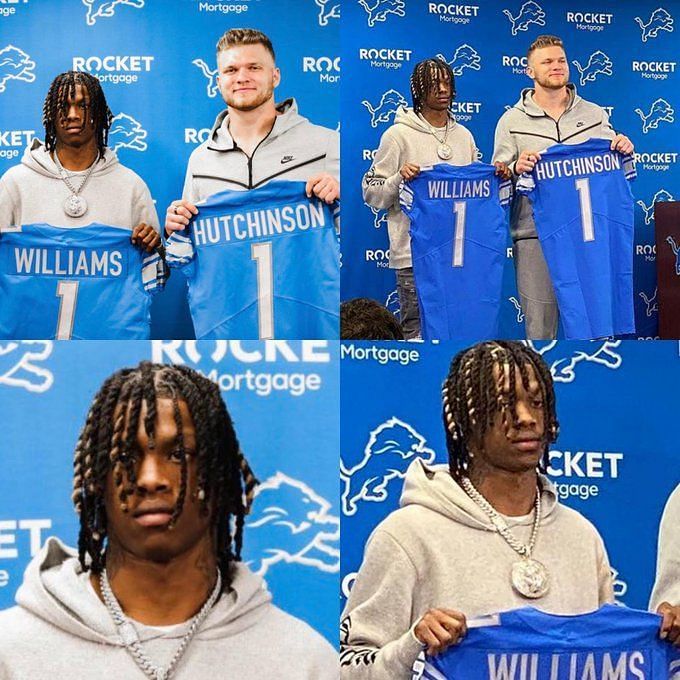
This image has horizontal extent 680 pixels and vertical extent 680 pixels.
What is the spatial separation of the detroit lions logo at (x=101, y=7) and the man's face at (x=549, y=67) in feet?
4.33

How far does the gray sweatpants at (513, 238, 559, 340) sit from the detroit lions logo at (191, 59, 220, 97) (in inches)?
41.9

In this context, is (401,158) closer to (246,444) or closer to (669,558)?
(246,444)

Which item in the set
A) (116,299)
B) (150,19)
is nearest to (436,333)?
(116,299)

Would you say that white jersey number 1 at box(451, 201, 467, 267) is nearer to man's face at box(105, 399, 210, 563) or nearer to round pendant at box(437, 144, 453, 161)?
round pendant at box(437, 144, 453, 161)

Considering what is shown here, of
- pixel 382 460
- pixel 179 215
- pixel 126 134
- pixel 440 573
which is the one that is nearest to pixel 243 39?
pixel 126 134

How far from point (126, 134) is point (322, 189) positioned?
0.72 metres

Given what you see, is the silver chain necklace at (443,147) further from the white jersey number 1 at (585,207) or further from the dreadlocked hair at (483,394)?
the dreadlocked hair at (483,394)

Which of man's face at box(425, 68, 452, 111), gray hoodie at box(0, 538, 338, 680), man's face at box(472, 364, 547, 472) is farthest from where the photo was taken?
man's face at box(425, 68, 452, 111)

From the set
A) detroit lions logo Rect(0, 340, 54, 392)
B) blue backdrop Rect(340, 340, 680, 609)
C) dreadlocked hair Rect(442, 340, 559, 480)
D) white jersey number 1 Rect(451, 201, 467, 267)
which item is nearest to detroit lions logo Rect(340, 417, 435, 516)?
blue backdrop Rect(340, 340, 680, 609)

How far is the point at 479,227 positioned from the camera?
138 inches

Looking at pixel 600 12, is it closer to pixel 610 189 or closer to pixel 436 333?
pixel 610 189

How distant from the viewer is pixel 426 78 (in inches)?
151

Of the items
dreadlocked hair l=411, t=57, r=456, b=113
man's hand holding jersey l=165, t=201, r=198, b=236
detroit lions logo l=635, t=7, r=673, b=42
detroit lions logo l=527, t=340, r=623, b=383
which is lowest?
detroit lions logo l=527, t=340, r=623, b=383

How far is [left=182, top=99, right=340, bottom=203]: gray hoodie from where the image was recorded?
341cm
